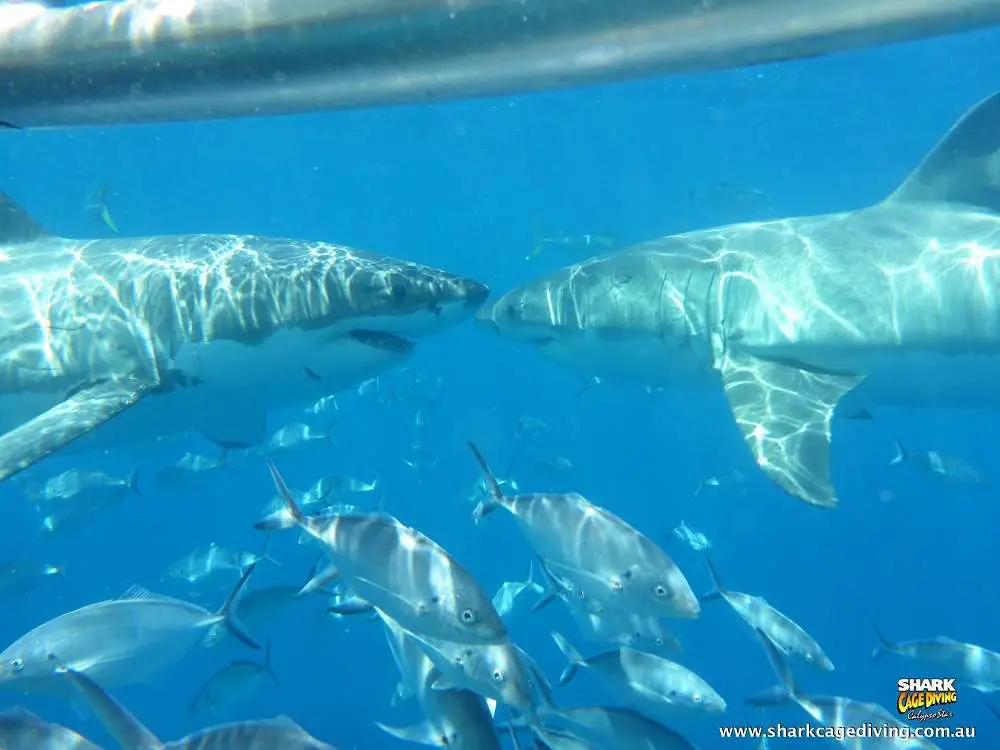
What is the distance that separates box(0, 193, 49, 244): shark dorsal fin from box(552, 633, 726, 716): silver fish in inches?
249

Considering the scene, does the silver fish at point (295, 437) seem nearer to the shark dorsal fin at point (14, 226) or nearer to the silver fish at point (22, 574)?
the silver fish at point (22, 574)

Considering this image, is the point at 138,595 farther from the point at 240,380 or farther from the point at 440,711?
the point at 440,711

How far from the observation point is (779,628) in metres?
5.90

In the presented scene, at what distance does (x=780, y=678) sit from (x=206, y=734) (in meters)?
3.69

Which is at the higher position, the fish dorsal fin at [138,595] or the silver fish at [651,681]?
the fish dorsal fin at [138,595]

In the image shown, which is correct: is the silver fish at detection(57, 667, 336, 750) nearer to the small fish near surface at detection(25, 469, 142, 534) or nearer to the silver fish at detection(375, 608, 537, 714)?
the silver fish at detection(375, 608, 537, 714)

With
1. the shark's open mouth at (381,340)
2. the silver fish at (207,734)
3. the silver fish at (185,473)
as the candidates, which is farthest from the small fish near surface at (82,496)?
the silver fish at (207,734)

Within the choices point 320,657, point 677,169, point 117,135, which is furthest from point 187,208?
point 320,657

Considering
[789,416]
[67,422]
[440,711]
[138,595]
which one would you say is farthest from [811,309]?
[138,595]

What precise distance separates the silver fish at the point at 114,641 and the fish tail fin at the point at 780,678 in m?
3.62

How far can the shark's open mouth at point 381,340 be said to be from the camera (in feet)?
18.6

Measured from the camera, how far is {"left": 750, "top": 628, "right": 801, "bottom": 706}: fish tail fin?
4602 mm

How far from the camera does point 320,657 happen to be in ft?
55.6

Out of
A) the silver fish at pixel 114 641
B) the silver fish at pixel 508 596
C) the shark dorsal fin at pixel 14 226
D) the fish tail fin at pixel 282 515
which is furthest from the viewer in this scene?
the silver fish at pixel 508 596
